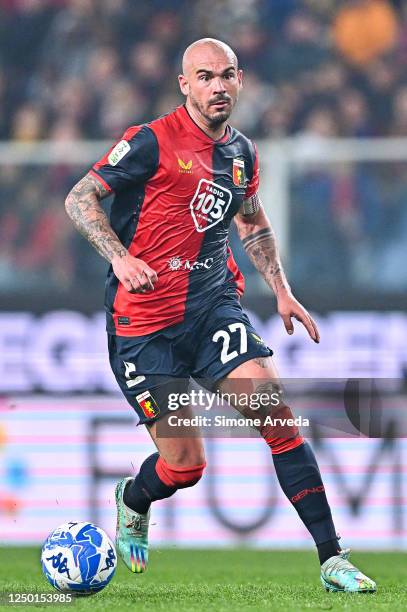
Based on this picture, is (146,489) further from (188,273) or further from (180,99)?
(180,99)

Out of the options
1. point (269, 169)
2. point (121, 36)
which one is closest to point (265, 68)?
point (121, 36)

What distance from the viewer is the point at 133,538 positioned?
6234 millimetres

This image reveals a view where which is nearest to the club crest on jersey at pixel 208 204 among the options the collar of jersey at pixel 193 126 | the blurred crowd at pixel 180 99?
the collar of jersey at pixel 193 126

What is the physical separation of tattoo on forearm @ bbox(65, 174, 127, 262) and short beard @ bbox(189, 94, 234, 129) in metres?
0.55

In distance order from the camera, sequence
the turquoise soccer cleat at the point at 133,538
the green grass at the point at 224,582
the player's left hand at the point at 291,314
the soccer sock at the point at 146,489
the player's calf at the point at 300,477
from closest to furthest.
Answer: the green grass at the point at 224,582, the player's calf at the point at 300,477, the player's left hand at the point at 291,314, the soccer sock at the point at 146,489, the turquoise soccer cleat at the point at 133,538

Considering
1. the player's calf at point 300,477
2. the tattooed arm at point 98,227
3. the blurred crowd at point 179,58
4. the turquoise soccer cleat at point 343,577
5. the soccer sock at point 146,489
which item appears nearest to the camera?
the tattooed arm at point 98,227

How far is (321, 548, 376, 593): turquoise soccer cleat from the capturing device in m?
5.39

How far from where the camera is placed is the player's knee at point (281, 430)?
5.57 m

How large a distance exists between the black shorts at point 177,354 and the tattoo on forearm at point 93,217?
0.59 metres

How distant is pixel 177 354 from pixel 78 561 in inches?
41.3

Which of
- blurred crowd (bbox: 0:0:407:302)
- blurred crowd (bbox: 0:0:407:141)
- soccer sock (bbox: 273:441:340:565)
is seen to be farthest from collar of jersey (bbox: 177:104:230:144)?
blurred crowd (bbox: 0:0:407:141)

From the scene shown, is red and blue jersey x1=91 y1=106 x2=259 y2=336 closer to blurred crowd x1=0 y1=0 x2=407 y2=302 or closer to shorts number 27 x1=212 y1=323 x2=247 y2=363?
shorts number 27 x1=212 y1=323 x2=247 y2=363

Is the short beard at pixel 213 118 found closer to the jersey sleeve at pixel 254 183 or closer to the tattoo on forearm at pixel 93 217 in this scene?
the jersey sleeve at pixel 254 183

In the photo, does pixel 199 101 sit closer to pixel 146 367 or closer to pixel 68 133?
pixel 146 367
